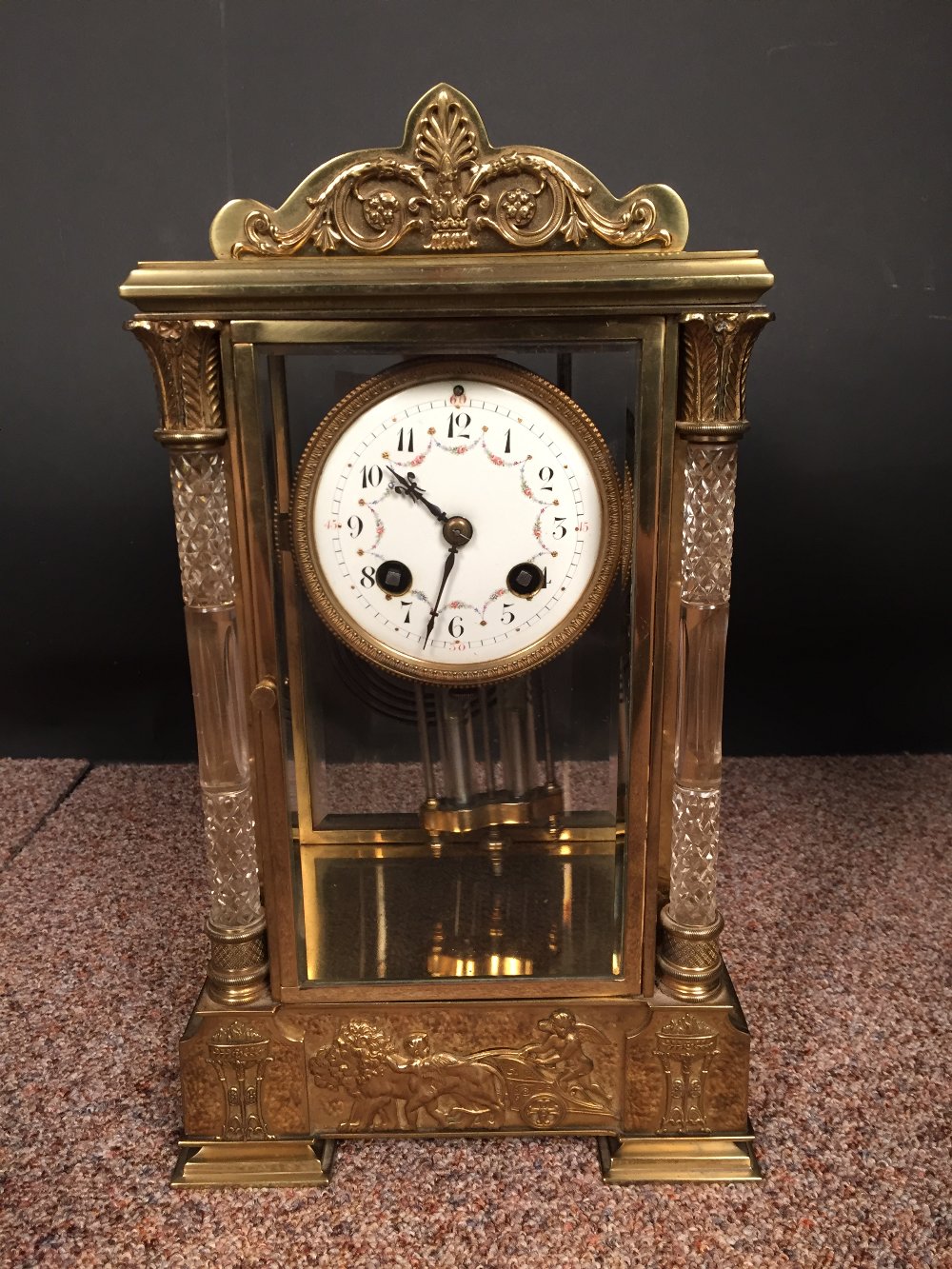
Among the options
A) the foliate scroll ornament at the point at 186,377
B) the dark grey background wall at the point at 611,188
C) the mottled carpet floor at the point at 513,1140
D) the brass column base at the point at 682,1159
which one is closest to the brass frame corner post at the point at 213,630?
the foliate scroll ornament at the point at 186,377

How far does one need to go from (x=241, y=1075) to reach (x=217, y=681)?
0.51m

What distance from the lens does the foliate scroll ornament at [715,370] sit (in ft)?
3.67

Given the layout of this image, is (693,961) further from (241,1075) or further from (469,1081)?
(241,1075)

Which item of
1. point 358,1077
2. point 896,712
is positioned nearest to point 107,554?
point 358,1077

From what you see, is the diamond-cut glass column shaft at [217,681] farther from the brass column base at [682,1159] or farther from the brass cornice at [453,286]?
the brass column base at [682,1159]

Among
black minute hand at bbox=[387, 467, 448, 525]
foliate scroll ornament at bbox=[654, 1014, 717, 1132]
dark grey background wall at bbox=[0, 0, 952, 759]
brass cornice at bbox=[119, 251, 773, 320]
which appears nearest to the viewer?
brass cornice at bbox=[119, 251, 773, 320]

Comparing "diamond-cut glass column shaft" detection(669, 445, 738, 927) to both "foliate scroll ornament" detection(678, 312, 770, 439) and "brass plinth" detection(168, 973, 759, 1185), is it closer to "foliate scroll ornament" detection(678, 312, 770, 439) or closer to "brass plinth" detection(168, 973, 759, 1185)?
"foliate scroll ornament" detection(678, 312, 770, 439)

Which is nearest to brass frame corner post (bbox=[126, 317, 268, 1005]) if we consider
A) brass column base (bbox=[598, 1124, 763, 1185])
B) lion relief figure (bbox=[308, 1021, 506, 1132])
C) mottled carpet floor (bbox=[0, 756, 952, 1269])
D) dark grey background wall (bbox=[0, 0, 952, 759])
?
lion relief figure (bbox=[308, 1021, 506, 1132])

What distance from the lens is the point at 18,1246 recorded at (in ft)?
4.05

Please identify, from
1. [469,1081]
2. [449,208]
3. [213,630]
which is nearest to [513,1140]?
[469,1081]

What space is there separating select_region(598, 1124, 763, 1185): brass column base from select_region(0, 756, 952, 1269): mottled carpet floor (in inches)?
0.7

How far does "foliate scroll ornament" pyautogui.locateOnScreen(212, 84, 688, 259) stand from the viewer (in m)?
→ 1.13

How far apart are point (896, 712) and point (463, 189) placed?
6.20 ft

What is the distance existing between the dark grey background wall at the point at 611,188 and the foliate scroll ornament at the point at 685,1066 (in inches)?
51.7
